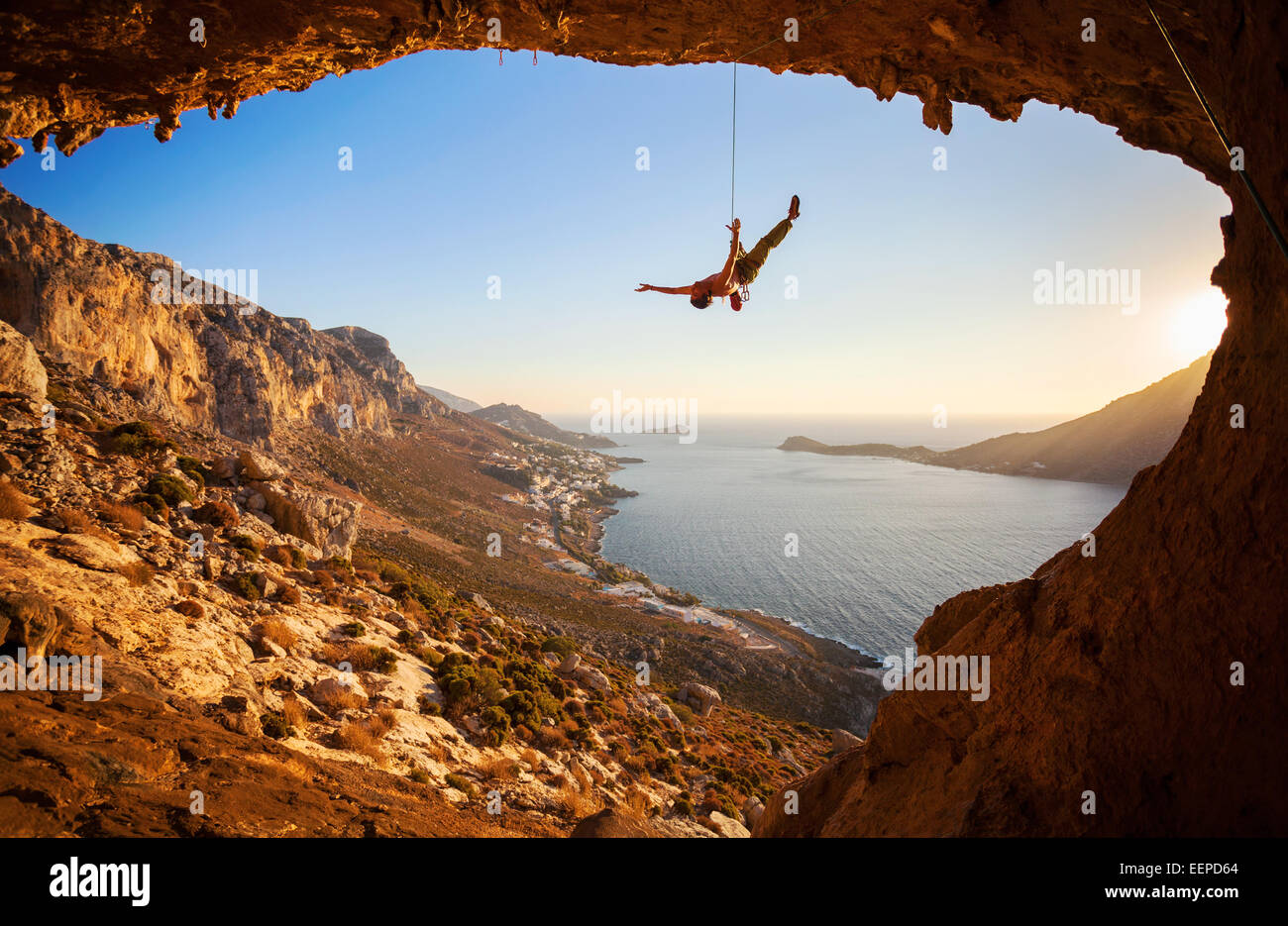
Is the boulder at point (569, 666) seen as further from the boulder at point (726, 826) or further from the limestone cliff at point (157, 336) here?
the limestone cliff at point (157, 336)

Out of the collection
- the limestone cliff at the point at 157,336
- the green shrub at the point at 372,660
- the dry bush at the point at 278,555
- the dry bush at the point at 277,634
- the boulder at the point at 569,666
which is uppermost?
the limestone cliff at the point at 157,336

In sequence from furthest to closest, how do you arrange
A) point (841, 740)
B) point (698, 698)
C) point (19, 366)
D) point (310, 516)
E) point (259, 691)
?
point (698, 698) < point (841, 740) < point (310, 516) < point (19, 366) < point (259, 691)

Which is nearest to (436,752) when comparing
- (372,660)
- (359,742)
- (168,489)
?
(359,742)

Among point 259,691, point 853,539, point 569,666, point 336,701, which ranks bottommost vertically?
point 853,539

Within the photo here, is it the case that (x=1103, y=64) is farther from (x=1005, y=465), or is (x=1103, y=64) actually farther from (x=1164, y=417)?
(x=1005, y=465)

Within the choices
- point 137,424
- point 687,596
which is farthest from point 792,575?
point 137,424

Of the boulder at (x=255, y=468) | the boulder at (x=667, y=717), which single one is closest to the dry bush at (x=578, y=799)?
the boulder at (x=667, y=717)

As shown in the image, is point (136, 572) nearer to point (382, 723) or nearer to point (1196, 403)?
point (382, 723)
